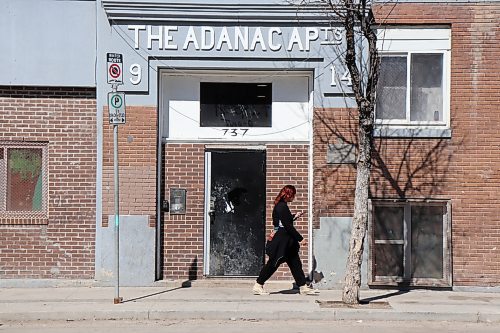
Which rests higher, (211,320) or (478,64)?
(478,64)

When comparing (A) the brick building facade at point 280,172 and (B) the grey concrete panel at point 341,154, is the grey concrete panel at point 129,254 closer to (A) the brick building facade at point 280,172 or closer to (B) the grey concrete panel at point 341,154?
(A) the brick building facade at point 280,172

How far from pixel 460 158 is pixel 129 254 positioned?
6202 mm

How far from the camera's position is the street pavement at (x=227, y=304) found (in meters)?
11.2

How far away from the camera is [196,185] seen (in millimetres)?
13961

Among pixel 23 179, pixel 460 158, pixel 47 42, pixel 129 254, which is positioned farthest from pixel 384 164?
pixel 23 179

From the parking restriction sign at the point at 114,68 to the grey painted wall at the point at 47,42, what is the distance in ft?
6.37

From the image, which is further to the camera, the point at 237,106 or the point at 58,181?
the point at 237,106

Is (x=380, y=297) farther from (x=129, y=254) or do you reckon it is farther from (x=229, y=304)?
(x=129, y=254)

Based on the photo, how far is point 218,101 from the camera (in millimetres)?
14141

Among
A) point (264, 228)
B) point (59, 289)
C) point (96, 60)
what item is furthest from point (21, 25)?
point (264, 228)

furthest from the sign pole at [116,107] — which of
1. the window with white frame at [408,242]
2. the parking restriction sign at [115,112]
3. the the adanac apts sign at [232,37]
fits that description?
the window with white frame at [408,242]

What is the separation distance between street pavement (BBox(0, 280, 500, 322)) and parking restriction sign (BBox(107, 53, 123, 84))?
352cm

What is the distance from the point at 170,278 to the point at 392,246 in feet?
13.5

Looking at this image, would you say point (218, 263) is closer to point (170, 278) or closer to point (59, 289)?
point (170, 278)
